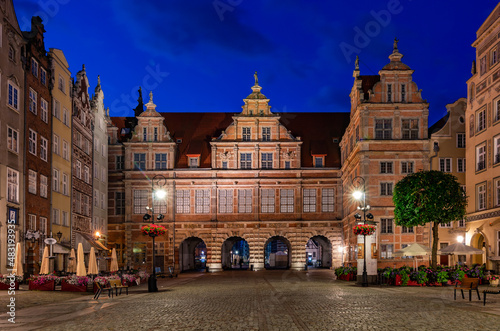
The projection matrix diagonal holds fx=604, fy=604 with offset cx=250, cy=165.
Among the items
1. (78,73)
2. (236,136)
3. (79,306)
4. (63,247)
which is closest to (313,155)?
(236,136)

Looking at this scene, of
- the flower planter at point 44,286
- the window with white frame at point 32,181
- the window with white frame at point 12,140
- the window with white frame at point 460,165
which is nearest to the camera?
the flower planter at point 44,286

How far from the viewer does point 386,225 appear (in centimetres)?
4806

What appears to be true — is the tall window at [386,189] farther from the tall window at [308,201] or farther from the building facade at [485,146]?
the tall window at [308,201]

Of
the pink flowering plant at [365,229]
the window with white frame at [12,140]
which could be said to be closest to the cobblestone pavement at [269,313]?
the pink flowering plant at [365,229]

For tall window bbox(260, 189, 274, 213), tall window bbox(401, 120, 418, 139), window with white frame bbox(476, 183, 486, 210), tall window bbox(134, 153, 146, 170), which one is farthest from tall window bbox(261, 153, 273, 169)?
window with white frame bbox(476, 183, 486, 210)

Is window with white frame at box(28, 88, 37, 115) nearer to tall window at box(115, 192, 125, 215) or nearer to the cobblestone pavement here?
the cobblestone pavement

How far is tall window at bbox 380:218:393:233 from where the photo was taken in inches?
1889

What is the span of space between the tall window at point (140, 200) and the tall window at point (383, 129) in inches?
976

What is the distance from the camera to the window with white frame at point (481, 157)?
1609 inches

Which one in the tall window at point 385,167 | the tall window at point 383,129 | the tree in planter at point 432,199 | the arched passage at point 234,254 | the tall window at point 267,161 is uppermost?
the tall window at point 383,129

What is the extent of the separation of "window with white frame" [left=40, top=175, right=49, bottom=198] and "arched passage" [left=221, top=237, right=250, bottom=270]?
2735cm

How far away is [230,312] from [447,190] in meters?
22.7

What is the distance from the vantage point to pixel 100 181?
57.7 meters

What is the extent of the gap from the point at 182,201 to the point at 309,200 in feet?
42.8
